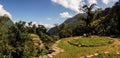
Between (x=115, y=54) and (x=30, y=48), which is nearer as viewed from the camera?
(x=115, y=54)

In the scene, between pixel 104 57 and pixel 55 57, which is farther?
pixel 55 57

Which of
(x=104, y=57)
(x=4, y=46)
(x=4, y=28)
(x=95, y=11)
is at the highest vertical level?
(x=95, y=11)

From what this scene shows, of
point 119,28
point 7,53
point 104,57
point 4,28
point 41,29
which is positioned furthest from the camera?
point 41,29

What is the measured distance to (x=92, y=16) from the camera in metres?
48.3

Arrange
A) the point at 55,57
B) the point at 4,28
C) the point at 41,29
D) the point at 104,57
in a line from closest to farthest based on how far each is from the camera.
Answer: the point at 104,57
the point at 55,57
the point at 4,28
the point at 41,29

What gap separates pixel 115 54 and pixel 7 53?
52.1 feet

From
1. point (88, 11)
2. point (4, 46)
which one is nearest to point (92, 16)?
point (88, 11)

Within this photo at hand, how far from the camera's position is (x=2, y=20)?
1447 inches

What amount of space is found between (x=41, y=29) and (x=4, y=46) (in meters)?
23.9

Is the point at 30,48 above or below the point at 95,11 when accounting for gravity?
below

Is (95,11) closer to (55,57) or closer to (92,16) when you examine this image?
(92,16)

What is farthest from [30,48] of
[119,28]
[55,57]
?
[119,28]

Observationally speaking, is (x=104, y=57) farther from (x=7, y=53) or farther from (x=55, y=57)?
(x=7, y=53)

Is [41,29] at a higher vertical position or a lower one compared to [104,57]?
higher
